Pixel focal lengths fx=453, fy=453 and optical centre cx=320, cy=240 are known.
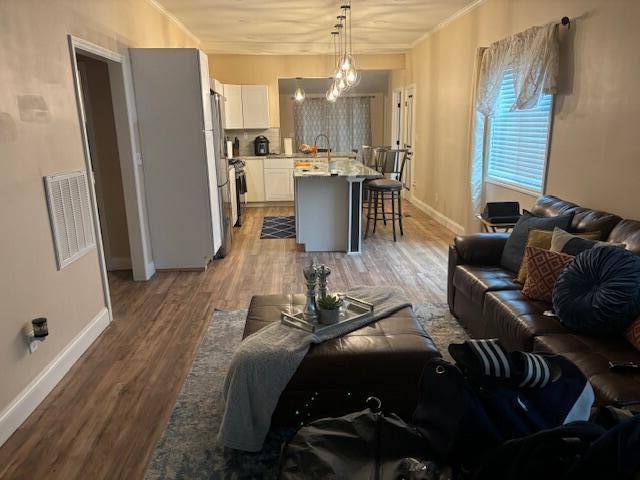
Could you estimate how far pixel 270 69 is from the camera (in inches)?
324

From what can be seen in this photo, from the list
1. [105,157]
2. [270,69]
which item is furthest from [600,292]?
[270,69]

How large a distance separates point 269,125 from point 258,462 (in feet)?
23.2

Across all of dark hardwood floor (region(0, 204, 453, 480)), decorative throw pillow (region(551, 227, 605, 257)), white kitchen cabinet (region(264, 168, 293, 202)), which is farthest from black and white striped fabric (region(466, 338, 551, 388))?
white kitchen cabinet (region(264, 168, 293, 202))

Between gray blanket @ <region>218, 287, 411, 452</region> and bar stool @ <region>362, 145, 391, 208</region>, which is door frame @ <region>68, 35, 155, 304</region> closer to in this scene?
gray blanket @ <region>218, 287, 411, 452</region>

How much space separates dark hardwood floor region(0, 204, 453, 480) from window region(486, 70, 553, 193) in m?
1.10

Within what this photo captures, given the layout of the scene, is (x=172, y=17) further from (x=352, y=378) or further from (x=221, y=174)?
(x=352, y=378)

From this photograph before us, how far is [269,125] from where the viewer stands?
8281 mm

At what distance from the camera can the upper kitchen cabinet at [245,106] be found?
7.94 metres

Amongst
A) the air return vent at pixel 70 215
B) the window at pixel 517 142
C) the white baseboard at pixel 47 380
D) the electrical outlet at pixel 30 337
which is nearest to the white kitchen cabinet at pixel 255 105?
the window at pixel 517 142

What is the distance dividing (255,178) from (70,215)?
17.2ft

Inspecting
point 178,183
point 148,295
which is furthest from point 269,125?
point 148,295

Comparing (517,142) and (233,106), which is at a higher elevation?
(233,106)

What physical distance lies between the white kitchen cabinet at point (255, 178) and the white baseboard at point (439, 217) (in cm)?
276

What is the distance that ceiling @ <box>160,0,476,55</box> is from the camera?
5074 mm
